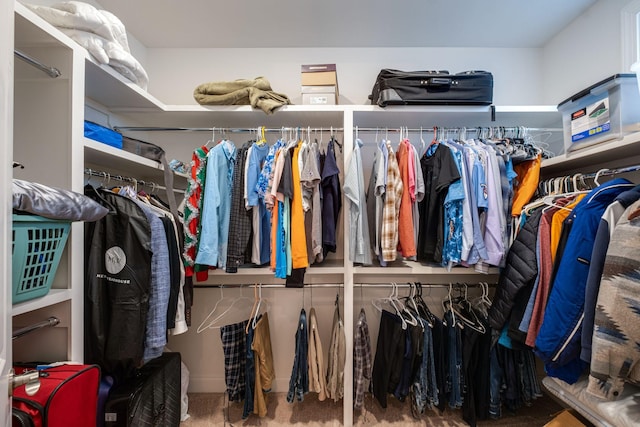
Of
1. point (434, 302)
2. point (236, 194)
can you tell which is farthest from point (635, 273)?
point (236, 194)

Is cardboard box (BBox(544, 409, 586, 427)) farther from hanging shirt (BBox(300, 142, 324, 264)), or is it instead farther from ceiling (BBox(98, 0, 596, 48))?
ceiling (BBox(98, 0, 596, 48))

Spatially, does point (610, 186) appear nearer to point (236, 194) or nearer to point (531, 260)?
point (531, 260)

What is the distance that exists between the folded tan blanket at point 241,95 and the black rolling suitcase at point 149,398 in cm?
148

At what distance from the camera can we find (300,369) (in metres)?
1.57

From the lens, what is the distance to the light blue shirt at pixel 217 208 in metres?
1.34

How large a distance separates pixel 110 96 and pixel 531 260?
238 centimetres

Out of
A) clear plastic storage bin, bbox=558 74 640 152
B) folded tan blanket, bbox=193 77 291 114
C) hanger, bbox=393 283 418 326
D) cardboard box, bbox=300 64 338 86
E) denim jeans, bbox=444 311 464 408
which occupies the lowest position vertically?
denim jeans, bbox=444 311 464 408

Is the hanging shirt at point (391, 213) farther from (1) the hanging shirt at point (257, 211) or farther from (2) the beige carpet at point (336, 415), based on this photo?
(2) the beige carpet at point (336, 415)

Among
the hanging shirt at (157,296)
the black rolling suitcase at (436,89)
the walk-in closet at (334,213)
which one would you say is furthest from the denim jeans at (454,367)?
the hanging shirt at (157,296)

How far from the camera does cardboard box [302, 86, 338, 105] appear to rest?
162 cm

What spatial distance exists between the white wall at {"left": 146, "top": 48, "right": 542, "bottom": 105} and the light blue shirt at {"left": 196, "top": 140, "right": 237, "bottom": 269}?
34.2 inches

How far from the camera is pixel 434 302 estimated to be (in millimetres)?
1947

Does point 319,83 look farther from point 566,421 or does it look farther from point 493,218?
point 566,421

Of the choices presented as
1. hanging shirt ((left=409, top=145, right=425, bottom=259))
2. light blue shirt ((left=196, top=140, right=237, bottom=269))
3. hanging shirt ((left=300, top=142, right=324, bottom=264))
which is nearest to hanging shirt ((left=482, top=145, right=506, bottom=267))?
hanging shirt ((left=409, top=145, right=425, bottom=259))
